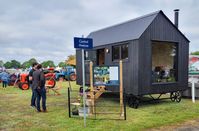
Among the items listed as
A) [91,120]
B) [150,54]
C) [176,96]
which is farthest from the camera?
[176,96]

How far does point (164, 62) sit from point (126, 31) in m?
3.87

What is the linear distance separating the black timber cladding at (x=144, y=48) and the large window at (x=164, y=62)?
12.9 inches

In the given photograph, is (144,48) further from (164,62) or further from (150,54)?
(164,62)

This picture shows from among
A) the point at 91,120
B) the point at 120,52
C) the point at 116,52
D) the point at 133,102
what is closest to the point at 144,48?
the point at 120,52

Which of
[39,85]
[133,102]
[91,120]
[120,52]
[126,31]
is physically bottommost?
[91,120]

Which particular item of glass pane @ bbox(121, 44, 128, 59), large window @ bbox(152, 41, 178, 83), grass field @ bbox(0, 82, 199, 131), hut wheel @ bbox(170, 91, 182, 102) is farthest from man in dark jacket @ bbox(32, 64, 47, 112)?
hut wheel @ bbox(170, 91, 182, 102)

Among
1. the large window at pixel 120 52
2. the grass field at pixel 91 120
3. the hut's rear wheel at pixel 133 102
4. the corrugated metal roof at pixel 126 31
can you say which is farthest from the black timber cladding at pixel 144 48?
the grass field at pixel 91 120

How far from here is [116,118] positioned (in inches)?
297

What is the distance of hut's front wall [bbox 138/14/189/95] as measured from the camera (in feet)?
30.6

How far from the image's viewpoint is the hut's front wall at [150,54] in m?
9.34

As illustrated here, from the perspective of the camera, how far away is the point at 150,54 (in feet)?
31.5

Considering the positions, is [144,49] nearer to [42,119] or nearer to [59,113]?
[59,113]

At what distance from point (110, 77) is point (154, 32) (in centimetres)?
284

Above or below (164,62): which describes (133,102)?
below
